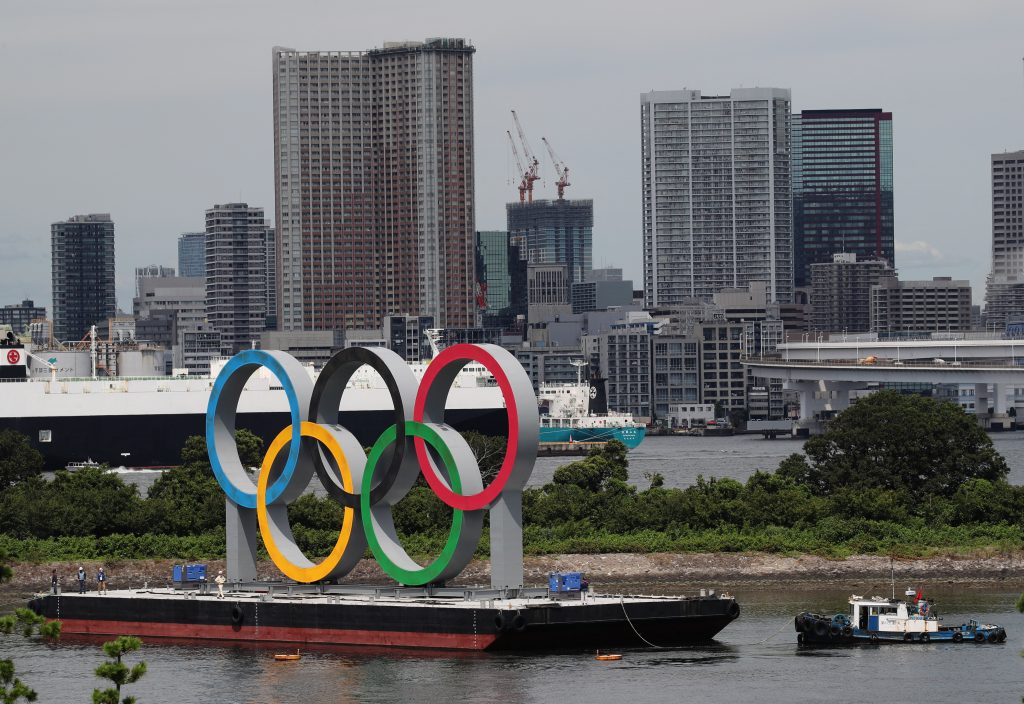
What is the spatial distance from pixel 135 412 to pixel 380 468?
304ft

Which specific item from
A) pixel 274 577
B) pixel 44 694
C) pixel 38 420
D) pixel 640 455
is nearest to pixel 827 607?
pixel 274 577

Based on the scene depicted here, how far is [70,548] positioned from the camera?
61.8 meters

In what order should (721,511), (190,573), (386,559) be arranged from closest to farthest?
1. (386,559)
2. (190,573)
3. (721,511)

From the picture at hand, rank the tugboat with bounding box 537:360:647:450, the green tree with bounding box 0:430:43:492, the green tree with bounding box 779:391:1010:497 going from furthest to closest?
the tugboat with bounding box 537:360:647:450
the green tree with bounding box 0:430:43:492
the green tree with bounding box 779:391:1010:497

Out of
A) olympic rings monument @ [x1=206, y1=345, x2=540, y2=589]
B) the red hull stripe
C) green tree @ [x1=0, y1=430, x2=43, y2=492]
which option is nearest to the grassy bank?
the red hull stripe

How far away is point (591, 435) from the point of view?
565 ft

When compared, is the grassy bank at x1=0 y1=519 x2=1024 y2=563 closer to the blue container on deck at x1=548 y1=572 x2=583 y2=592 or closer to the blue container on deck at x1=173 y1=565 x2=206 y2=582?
the blue container on deck at x1=173 y1=565 x2=206 y2=582

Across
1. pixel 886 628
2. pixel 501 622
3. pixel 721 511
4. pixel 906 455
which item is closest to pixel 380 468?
pixel 501 622

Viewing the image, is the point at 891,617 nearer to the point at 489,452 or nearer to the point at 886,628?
the point at 886,628

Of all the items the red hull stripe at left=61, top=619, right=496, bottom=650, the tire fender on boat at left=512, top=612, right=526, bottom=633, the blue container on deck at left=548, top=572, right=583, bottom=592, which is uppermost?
the blue container on deck at left=548, top=572, right=583, bottom=592

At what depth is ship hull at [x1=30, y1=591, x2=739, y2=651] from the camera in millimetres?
Result: 43906

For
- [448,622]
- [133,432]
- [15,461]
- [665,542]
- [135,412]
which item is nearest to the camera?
[448,622]

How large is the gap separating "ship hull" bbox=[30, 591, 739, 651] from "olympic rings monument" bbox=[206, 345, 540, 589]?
1.41 m

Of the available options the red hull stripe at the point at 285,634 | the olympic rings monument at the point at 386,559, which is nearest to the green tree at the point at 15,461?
the red hull stripe at the point at 285,634
